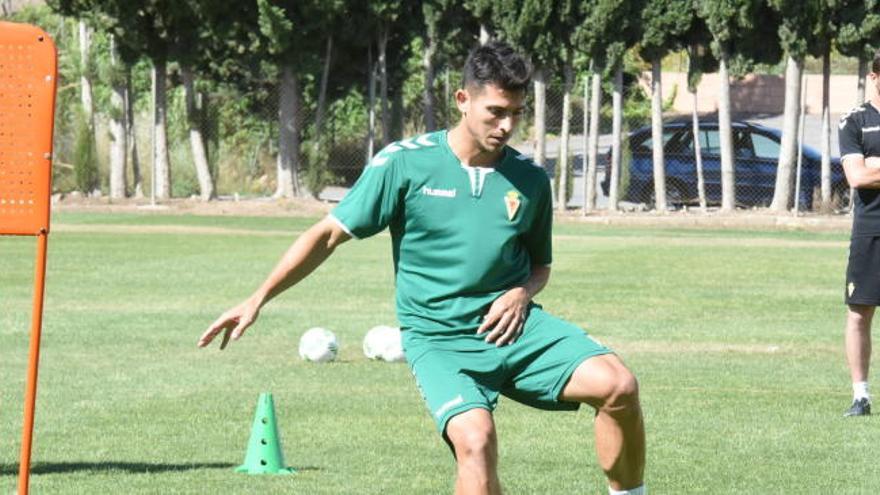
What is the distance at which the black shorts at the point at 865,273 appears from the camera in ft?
34.7

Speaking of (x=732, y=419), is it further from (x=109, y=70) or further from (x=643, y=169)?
(x=109, y=70)

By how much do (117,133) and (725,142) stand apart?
39.4 feet

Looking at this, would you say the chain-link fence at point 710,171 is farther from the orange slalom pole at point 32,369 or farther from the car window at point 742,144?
the orange slalom pole at point 32,369

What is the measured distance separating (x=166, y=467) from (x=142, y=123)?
3089 cm

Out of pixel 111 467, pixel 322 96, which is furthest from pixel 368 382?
pixel 322 96

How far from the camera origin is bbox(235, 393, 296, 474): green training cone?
28.2 ft

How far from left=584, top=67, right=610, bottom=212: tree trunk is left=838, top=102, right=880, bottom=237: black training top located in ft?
73.6

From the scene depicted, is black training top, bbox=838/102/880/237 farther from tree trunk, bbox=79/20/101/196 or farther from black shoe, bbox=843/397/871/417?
tree trunk, bbox=79/20/101/196

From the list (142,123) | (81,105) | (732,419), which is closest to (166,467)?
(732,419)

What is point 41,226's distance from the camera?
6.70 m

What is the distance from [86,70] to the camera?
3638 cm

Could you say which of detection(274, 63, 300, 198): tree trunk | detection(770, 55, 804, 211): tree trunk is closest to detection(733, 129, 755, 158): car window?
detection(770, 55, 804, 211): tree trunk

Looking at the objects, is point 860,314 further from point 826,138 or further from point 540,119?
point 540,119

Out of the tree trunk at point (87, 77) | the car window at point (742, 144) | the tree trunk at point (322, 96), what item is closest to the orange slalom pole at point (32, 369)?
the car window at point (742, 144)
